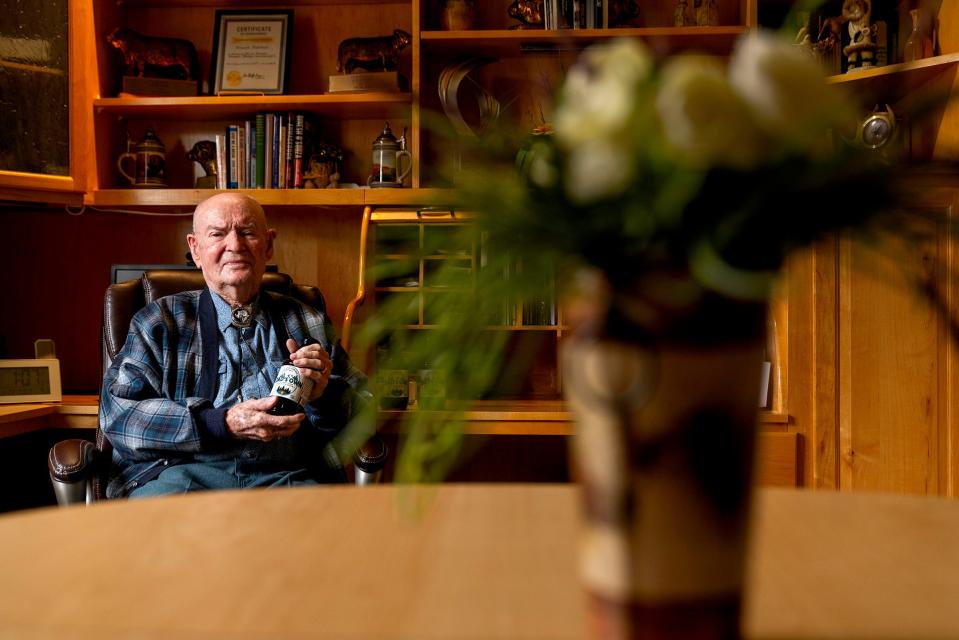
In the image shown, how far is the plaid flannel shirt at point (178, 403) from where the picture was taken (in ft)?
7.27

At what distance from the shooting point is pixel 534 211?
1.93 feet

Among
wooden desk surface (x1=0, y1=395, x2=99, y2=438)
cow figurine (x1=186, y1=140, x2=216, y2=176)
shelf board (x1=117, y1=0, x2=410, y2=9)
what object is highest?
shelf board (x1=117, y1=0, x2=410, y2=9)

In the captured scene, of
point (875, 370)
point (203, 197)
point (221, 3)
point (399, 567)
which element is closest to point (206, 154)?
point (203, 197)

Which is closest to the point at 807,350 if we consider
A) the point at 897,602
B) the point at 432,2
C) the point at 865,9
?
the point at 865,9

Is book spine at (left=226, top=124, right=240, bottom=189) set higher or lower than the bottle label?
higher

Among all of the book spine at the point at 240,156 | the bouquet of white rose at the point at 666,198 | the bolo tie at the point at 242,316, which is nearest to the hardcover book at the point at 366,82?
the book spine at the point at 240,156

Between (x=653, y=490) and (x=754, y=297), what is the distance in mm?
134

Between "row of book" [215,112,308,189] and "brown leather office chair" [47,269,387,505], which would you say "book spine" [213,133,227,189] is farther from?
"brown leather office chair" [47,269,387,505]

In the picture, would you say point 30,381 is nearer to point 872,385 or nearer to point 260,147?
point 260,147

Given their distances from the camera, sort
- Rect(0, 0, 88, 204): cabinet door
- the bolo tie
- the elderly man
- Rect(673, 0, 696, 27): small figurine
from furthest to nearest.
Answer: Rect(673, 0, 696, 27): small figurine → Rect(0, 0, 88, 204): cabinet door → the bolo tie → the elderly man

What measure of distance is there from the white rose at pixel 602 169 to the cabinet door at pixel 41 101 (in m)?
2.77

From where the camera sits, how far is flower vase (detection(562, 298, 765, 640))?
59cm

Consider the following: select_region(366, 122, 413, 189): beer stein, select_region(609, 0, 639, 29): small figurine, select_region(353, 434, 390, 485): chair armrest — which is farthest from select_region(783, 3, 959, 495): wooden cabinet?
select_region(366, 122, 413, 189): beer stein

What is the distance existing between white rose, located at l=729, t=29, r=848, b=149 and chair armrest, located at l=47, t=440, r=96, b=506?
1923 millimetres
